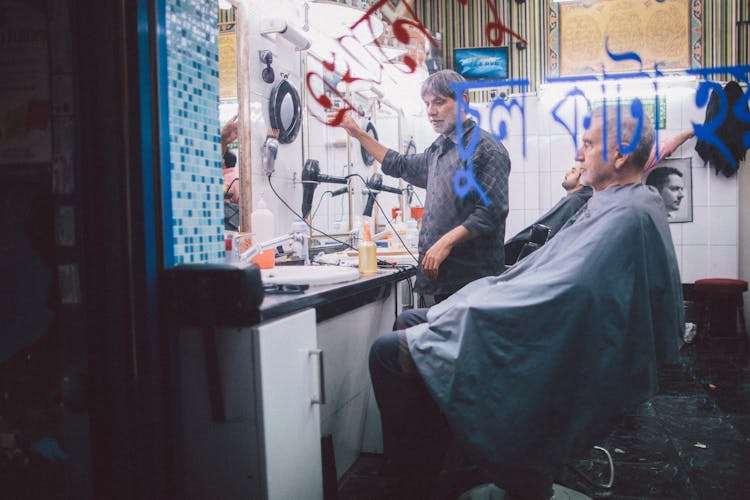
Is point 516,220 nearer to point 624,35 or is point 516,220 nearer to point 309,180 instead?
point 624,35

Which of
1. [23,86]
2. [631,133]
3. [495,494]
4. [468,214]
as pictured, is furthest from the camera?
[468,214]

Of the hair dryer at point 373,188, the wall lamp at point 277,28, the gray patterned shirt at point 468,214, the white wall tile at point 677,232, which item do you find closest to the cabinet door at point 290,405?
the gray patterned shirt at point 468,214

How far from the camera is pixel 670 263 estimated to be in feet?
5.29

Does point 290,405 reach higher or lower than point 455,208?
lower

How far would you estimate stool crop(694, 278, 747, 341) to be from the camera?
489cm

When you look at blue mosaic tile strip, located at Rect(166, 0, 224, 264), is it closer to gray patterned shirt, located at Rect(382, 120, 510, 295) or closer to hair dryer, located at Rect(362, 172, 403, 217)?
gray patterned shirt, located at Rect(382, 120, 510, 295)

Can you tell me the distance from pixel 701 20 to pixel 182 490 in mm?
6358

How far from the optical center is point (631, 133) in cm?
167

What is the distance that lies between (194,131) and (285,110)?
129cm

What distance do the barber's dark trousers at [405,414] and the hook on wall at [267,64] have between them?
1.48 meters

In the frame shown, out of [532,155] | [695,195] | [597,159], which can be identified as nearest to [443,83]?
[597,159]

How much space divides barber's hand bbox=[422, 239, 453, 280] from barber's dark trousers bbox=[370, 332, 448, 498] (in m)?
0.61

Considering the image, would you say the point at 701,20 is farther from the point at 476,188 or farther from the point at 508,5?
the point at 476,188

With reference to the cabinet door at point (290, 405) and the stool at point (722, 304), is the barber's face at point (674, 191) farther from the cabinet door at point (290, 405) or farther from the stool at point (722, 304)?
the cabinet door at point (290, 405)
